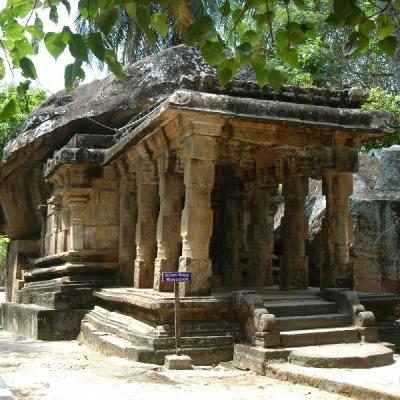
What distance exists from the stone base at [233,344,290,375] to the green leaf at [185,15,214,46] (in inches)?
187

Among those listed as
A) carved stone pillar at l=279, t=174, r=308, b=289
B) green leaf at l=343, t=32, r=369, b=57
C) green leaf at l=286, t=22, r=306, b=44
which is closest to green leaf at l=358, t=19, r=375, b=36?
green leaf at l=343, t=32, r=369, b=57

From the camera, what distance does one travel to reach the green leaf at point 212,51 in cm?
297

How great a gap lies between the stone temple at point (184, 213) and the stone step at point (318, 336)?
17 millimetres

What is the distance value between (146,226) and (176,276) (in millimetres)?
3428

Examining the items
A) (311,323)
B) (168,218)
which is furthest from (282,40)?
(168,218)

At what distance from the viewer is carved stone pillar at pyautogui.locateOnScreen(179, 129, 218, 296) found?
25.6ft

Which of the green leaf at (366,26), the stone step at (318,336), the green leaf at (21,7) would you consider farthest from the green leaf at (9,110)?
the stone step at (318,336)

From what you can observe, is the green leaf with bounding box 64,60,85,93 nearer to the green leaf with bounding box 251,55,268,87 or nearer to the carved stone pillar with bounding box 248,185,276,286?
the green leaf with bounding box 251,55,268,87

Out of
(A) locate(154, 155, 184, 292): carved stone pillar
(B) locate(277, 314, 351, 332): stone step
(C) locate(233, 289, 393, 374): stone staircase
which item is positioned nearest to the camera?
(C) locate(233, 289, 393, 374): stone staircase

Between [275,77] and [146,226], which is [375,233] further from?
[275,77]

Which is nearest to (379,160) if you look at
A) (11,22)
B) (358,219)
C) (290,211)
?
(358,219)

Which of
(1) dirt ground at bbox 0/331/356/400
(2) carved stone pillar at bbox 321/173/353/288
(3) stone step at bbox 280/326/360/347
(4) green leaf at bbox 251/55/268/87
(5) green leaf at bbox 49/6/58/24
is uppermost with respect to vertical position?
(5) green leaf at bbox 49/6/58/24

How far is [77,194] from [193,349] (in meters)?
5.21

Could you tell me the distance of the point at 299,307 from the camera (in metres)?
7.91
